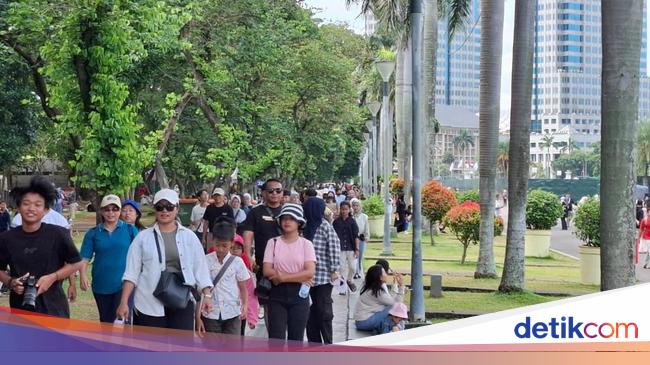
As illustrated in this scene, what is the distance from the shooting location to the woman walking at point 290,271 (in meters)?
8.62

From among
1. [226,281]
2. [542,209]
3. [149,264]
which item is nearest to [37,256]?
[149,264]

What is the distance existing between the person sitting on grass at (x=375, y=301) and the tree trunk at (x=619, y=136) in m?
2.53

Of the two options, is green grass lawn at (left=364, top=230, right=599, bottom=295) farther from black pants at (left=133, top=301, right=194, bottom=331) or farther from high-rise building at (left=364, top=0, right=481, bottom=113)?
high-rise building at (left=364, top=0, right=481, bottom=113)

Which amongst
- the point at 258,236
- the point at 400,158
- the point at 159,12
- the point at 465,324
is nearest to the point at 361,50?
the point at 400,158

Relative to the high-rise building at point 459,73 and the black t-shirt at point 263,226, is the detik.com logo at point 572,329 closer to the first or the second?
the black t-shirt at point 263,226

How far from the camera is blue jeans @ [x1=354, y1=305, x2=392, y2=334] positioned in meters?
9.77

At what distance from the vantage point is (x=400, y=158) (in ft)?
160

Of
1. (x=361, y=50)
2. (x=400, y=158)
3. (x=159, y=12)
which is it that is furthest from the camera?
(x=361, y=50)

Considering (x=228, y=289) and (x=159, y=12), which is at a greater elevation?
(x=159, y=12)

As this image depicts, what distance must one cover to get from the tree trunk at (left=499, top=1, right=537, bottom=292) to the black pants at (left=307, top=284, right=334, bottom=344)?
5958 millimetres

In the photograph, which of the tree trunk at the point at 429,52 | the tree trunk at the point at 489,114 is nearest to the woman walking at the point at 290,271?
the tree trunk at the point at 489,114

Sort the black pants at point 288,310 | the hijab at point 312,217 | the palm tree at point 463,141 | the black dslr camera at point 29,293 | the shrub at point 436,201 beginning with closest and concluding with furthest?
1. the black dslr camera at point 29,293
2. the black pants at point 288,310
3. the hijab at point 312,217
4. the shrub at point 436,201
5. the palm tree at point 463,141

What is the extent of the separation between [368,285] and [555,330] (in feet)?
18.2

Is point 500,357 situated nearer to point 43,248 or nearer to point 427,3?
point 43,248
